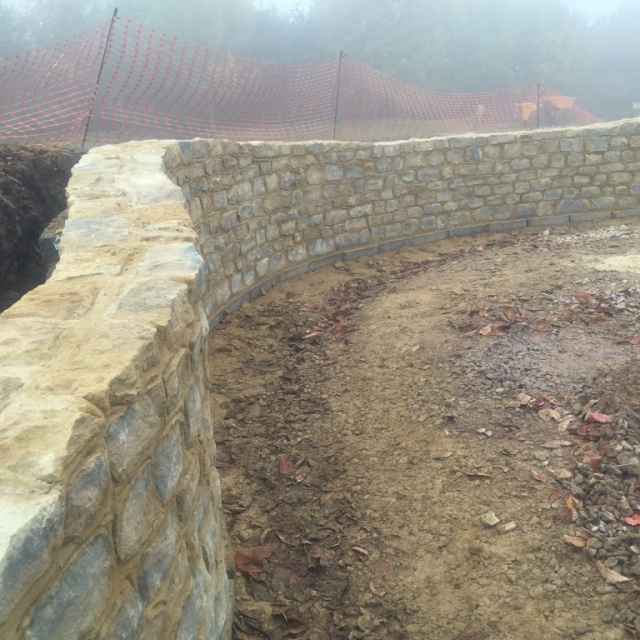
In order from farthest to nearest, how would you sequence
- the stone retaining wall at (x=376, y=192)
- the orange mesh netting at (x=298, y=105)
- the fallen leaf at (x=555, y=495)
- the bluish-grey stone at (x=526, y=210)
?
the orange mesh netting at (x=298, y=105), the bluish-grey stone at (x=526, y=210), the stone retaining wall at (x=376, y=192), the fallen leaf at (x=555, y=495)

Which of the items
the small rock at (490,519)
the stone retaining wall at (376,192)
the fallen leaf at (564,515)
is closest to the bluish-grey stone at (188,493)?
the small rock at (490,519)

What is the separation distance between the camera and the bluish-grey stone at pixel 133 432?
165cm

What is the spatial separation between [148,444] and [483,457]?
265cm

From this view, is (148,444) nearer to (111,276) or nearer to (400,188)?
(111,276)

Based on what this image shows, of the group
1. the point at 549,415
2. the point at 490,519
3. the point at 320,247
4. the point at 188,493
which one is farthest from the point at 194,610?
the point at 320,247

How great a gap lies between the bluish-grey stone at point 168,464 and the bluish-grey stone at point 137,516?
5 cm

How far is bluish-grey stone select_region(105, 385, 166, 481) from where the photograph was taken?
1.65m

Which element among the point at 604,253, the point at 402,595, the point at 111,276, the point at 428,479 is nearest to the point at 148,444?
the point at 111,276

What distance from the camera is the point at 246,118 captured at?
763 inches

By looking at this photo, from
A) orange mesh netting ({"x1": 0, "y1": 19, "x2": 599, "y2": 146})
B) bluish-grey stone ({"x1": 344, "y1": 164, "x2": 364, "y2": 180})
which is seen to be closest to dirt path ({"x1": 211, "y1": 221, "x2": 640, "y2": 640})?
bluish-grey stone ({"x1": 344, "y1": 164, "x2": 364, "y2": 180})

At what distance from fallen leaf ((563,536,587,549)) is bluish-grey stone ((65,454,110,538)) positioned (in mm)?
2543

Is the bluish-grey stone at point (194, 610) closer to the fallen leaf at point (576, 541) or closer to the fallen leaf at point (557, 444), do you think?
the fallen leaf at point (576, 541)

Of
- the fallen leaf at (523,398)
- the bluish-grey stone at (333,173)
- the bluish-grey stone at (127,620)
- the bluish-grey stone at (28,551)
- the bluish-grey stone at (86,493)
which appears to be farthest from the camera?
the bluish-grey stone at (333,173)

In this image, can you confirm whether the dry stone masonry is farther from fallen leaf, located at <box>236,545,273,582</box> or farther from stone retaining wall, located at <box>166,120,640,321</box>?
stone retaining wall, located at <box>166,120,640,321</box>
